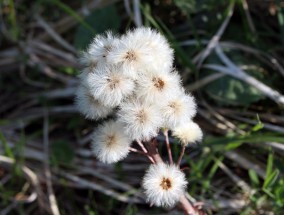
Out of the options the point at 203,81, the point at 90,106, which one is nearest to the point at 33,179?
the point at 203,81

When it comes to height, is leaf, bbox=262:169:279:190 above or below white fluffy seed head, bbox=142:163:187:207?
below

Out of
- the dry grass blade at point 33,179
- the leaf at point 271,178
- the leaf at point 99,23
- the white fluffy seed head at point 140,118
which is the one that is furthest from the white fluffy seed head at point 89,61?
the dry grass blade at point 33,179

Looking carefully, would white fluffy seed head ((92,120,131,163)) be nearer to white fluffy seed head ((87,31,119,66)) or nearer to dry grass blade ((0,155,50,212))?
white fluffy seed head ((87,31,119,66))

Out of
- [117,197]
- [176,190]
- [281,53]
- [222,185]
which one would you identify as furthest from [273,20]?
[176,190]

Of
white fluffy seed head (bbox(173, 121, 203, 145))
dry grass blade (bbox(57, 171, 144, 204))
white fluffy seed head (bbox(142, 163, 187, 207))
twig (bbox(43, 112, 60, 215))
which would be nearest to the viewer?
white fluffy seed head (bbox(142, 163, 187, 207))

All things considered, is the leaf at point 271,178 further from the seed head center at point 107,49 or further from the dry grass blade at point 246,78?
the seed head center at point 107,49

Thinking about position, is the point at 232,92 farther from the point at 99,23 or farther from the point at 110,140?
the point at 110,140

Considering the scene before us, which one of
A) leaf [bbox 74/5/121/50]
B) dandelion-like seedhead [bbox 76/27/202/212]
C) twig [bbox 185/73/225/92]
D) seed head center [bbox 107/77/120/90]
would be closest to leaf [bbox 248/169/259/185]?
twig [bbox 185/73/225/92]

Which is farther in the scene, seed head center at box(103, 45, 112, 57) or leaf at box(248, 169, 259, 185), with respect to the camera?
leaf at box(248, 169, 259, 185)
